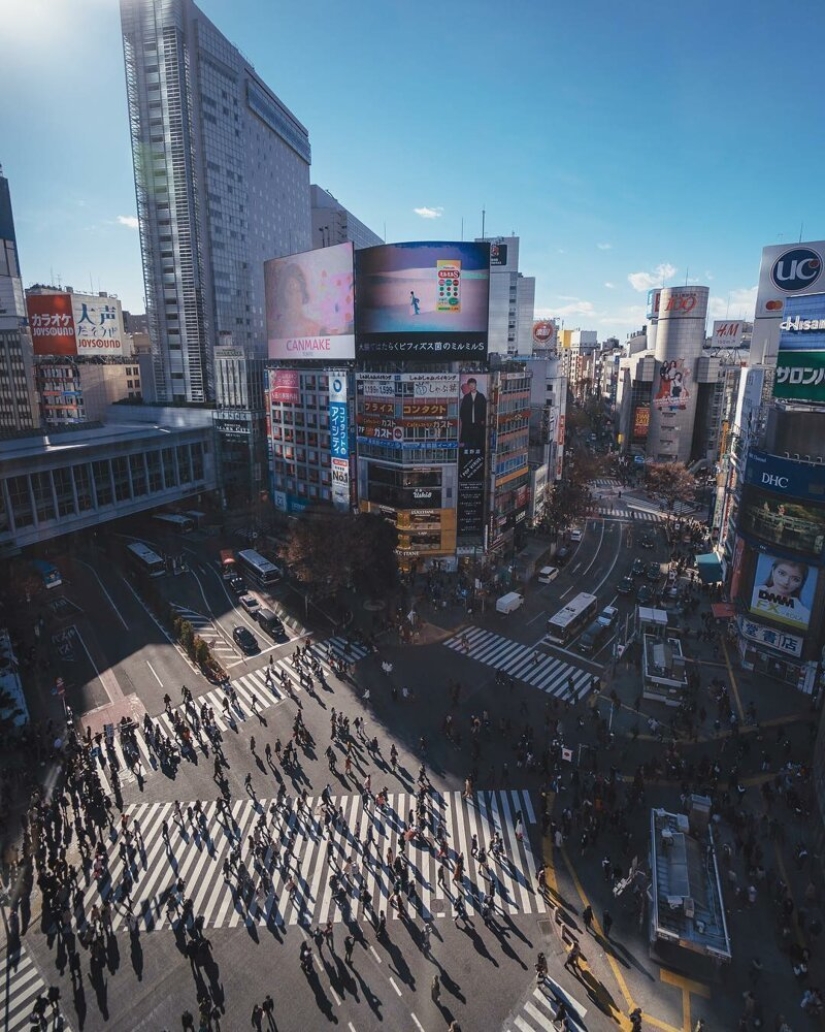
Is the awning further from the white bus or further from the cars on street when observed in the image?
the white bus

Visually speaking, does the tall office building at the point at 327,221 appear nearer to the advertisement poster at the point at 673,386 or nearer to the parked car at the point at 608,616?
the advertisement poster at the point at 673,386

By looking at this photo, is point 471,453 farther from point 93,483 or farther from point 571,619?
point 93,483

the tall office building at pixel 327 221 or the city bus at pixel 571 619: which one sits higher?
the tall office building at pixel 327 221

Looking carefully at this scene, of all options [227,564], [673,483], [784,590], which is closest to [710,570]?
[784,590]

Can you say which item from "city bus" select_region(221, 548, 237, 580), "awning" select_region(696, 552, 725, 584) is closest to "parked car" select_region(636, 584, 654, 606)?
"awning" select_region(696, 552, 725, 584)

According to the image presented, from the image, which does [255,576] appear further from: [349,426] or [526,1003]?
[526,1003]

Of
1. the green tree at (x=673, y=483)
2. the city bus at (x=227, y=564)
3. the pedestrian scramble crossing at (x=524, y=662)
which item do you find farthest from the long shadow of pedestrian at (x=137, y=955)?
the green tree at (x=673, y=483)
